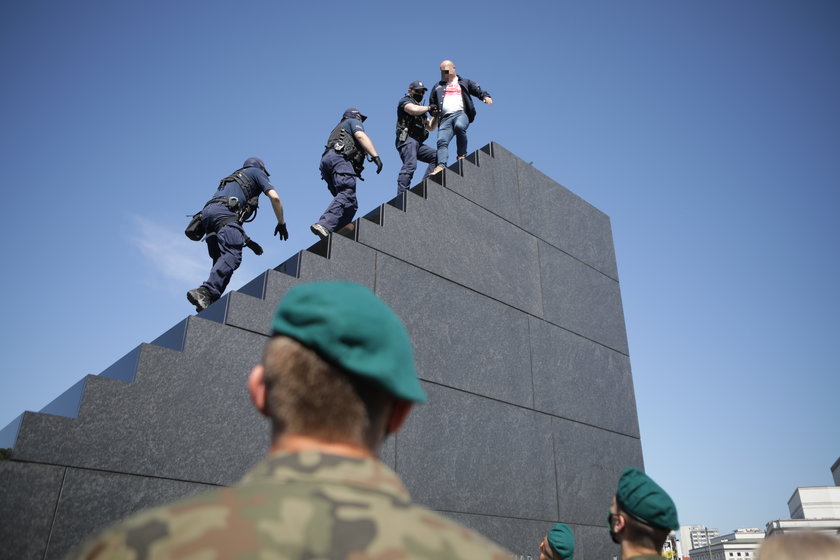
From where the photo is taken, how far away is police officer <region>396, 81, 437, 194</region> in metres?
8.72

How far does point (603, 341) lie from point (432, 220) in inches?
121

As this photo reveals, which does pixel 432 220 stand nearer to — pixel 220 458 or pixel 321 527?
pixel 220 458

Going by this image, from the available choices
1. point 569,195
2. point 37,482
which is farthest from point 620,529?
point 569,195

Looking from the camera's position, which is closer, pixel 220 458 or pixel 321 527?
pixel 321 527

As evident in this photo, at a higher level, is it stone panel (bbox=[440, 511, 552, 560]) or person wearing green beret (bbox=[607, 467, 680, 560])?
stone panel (bbox=[440, 511, 552, 560])

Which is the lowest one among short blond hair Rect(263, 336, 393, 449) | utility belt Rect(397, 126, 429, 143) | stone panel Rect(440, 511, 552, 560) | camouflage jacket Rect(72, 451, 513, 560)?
camouflage jacket Rect(72, 451, 513, 560)

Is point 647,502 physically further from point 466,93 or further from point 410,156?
point 466,93

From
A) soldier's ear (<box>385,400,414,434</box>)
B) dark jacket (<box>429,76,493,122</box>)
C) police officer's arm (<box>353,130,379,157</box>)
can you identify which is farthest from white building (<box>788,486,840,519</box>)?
soldier's ear (<box>385,400,414,434</box>)

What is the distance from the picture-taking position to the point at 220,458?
4469 millimetres

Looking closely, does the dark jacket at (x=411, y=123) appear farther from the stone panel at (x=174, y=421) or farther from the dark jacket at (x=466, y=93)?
the stone panel at (x=174, y=421)

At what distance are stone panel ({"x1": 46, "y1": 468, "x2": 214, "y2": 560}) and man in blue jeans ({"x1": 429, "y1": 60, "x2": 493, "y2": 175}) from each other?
5464 mm

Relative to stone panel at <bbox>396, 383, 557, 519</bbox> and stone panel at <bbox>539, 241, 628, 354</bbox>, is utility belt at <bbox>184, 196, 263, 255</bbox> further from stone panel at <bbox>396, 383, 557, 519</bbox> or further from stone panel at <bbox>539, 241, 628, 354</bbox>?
stone panel at <bbox>539, 241, 628, 354</bbox>

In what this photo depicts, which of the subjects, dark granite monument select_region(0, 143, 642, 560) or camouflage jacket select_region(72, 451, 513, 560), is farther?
dark granite monument select_region(0, 143, 642, 560)

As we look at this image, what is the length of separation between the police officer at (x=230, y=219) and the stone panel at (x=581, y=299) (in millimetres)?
3175
